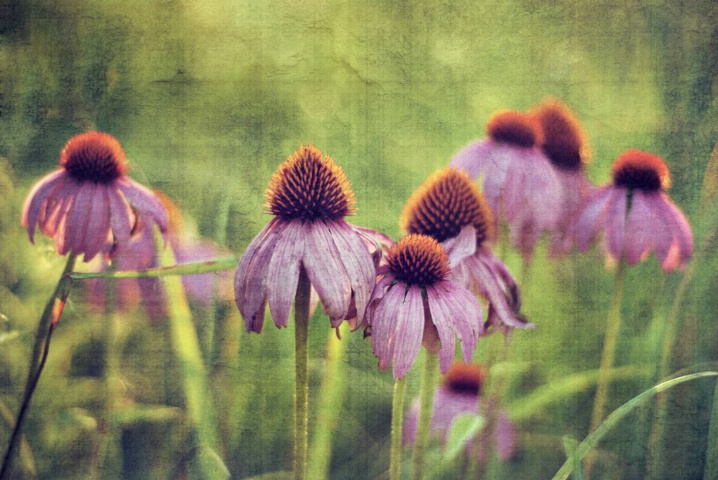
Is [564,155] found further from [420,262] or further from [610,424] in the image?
[610,424]

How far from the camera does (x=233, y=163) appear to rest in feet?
6.94

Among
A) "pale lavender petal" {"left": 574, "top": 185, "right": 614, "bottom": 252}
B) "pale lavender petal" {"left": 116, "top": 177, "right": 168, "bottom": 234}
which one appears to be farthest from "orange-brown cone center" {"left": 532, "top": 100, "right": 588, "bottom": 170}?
"pale lavender petal" {"left": 116, "top": 177, "right": 168, "bottom": 234}

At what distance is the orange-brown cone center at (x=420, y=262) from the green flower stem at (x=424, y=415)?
0.22 metres

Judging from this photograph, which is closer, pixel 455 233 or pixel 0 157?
pixel 455 233

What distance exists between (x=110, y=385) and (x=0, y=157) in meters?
0.81

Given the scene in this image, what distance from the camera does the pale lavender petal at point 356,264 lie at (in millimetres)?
1738

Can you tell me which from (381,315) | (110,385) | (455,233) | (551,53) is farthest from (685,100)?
(110,385)

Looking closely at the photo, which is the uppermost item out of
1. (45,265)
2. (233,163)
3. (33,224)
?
(233,163)

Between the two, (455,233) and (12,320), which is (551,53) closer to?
(455,233)

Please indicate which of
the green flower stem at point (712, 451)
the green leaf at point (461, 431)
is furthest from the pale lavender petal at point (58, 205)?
the green flower stem at point (712, 451)

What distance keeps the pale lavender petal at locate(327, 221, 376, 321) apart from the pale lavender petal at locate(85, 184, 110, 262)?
710 mm

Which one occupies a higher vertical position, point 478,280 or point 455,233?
point 455,233

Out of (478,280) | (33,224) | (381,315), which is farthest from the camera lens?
(33,224)

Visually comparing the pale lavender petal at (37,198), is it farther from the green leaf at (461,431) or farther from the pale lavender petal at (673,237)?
the pale lavender petal at (673,237)
